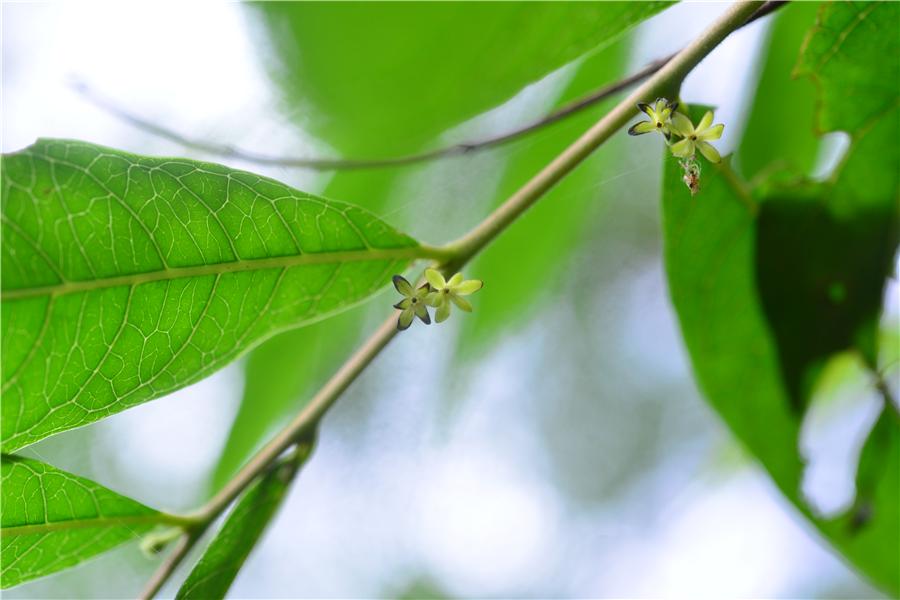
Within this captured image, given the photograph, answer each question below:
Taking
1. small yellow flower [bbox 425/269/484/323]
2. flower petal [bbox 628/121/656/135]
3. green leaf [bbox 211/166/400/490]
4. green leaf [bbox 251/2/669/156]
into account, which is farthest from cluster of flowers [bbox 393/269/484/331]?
green leaf [bbox 211/166/400/490]

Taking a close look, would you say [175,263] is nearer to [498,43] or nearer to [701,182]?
[701,182]

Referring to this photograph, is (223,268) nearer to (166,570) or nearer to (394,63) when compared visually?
(166,570)

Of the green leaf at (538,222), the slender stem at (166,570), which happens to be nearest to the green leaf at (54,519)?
the slender stem at (166,570)

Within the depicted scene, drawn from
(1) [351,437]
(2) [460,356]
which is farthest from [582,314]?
(2) [460,356]

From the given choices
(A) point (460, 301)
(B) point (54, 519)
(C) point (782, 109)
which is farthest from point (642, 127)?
(C) point (782, 109)

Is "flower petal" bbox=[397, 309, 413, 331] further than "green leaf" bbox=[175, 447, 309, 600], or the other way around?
"green leaf" bbox=[175, 447, 309, 600]

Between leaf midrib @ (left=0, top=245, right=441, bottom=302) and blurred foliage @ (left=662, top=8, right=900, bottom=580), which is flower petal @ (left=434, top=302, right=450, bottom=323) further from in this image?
blurred foliage @ (left=662, top=8, right=900, bottom=580)
